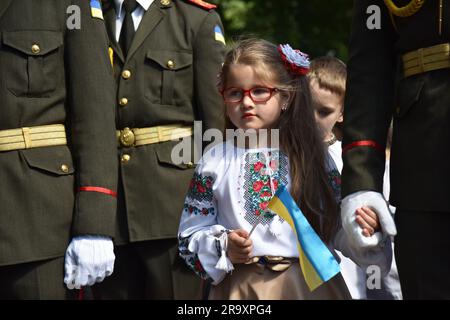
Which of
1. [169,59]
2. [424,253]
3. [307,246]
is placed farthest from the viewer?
[169,59]

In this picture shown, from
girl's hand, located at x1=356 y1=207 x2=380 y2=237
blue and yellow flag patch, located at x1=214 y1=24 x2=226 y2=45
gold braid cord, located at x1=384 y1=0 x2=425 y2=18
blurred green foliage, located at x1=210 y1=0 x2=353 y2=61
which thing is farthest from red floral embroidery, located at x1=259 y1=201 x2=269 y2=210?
blurred green foliage, located at x1=210 y1=0 x2=353 y2=61

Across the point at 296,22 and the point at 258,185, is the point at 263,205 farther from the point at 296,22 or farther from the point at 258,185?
the point at 296,22

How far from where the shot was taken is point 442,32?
3.54 metres

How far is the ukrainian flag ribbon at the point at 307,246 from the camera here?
388cm

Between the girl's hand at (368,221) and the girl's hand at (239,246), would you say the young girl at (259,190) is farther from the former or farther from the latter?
the girl's hand at (368,221)

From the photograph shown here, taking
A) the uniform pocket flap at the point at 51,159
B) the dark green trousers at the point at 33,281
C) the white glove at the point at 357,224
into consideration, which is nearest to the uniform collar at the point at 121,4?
Answer: the uniform pocket flap at the point at 51,159

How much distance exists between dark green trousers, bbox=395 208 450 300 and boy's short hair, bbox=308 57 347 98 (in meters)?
2.23

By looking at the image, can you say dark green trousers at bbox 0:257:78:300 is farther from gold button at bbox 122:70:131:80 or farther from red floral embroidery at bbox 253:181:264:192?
gold button at bbox 122:70:131:80

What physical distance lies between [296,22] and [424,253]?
1036 centimetres

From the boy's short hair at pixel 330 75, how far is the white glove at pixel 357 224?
2138 mm

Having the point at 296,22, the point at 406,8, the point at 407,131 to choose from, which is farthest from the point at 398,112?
the point at 296,22

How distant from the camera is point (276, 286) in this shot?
4137mm
